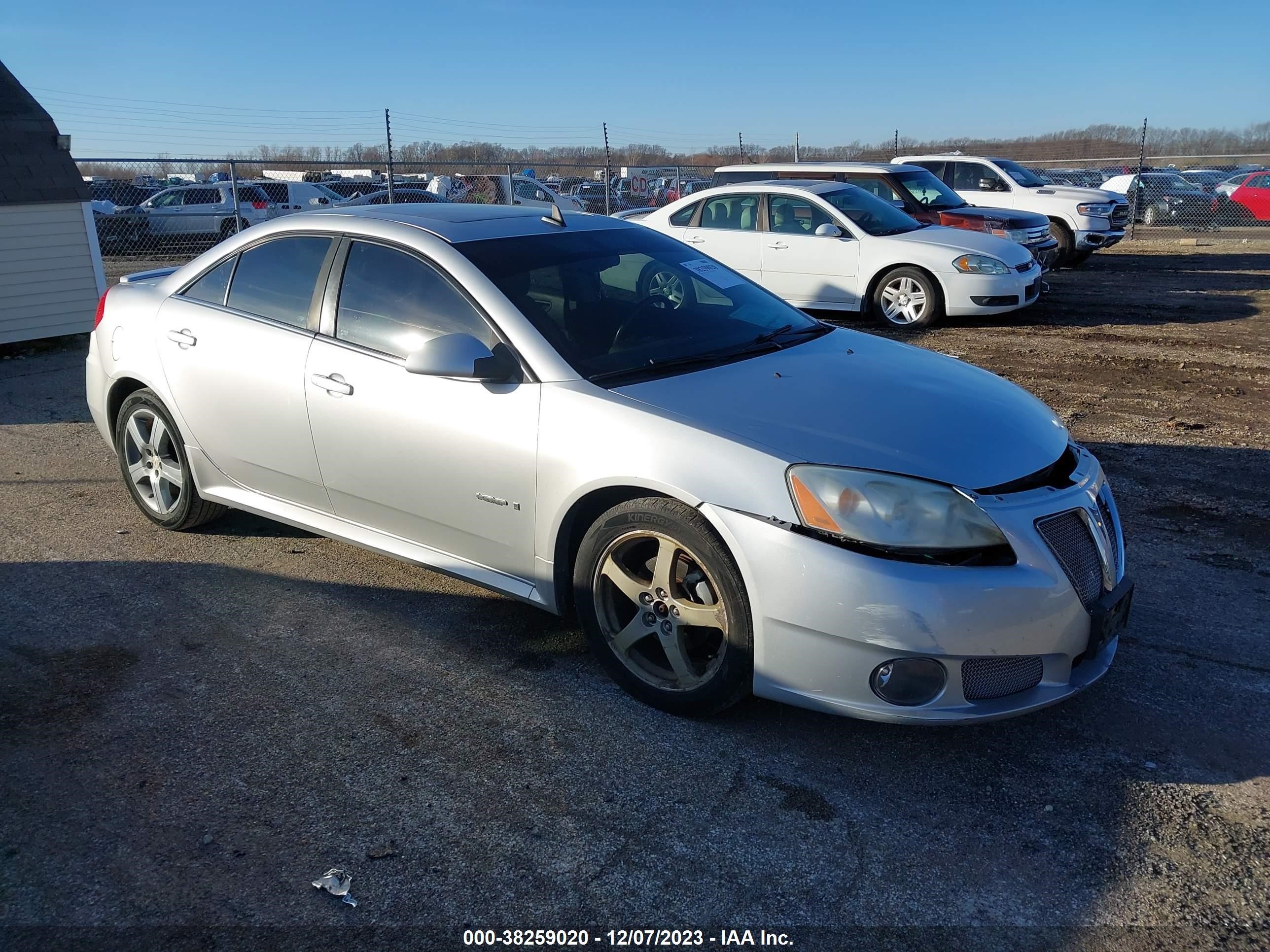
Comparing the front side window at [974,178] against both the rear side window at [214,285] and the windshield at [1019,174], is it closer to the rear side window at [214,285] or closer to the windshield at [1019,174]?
the windshield at [1019,174]

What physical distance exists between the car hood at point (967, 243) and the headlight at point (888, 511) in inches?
332

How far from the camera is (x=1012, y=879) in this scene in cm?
271

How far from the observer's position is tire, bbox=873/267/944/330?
11.0 meters

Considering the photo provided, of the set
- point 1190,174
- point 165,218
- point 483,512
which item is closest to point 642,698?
point 483,512

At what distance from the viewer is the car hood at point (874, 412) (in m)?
3.24

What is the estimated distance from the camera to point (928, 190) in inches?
547

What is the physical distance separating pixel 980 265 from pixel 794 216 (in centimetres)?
210

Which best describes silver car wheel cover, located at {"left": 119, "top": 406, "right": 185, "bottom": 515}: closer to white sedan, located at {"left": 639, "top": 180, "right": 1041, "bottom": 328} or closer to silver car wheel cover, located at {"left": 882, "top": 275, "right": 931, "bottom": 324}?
white sedan, located at {"left": 639, "top": 180, "right": 1041, "bottom": 328}

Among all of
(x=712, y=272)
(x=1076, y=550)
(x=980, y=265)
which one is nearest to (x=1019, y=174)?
(x=980, y=265)

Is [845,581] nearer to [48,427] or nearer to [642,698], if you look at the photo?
[642,698]

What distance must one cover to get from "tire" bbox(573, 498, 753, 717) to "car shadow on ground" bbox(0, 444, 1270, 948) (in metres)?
0.14

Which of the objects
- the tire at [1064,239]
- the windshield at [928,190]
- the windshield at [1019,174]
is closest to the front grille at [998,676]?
the windshield at [928,190]

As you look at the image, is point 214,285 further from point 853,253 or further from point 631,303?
point 853,253

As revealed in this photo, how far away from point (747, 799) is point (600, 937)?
699 millimetres
